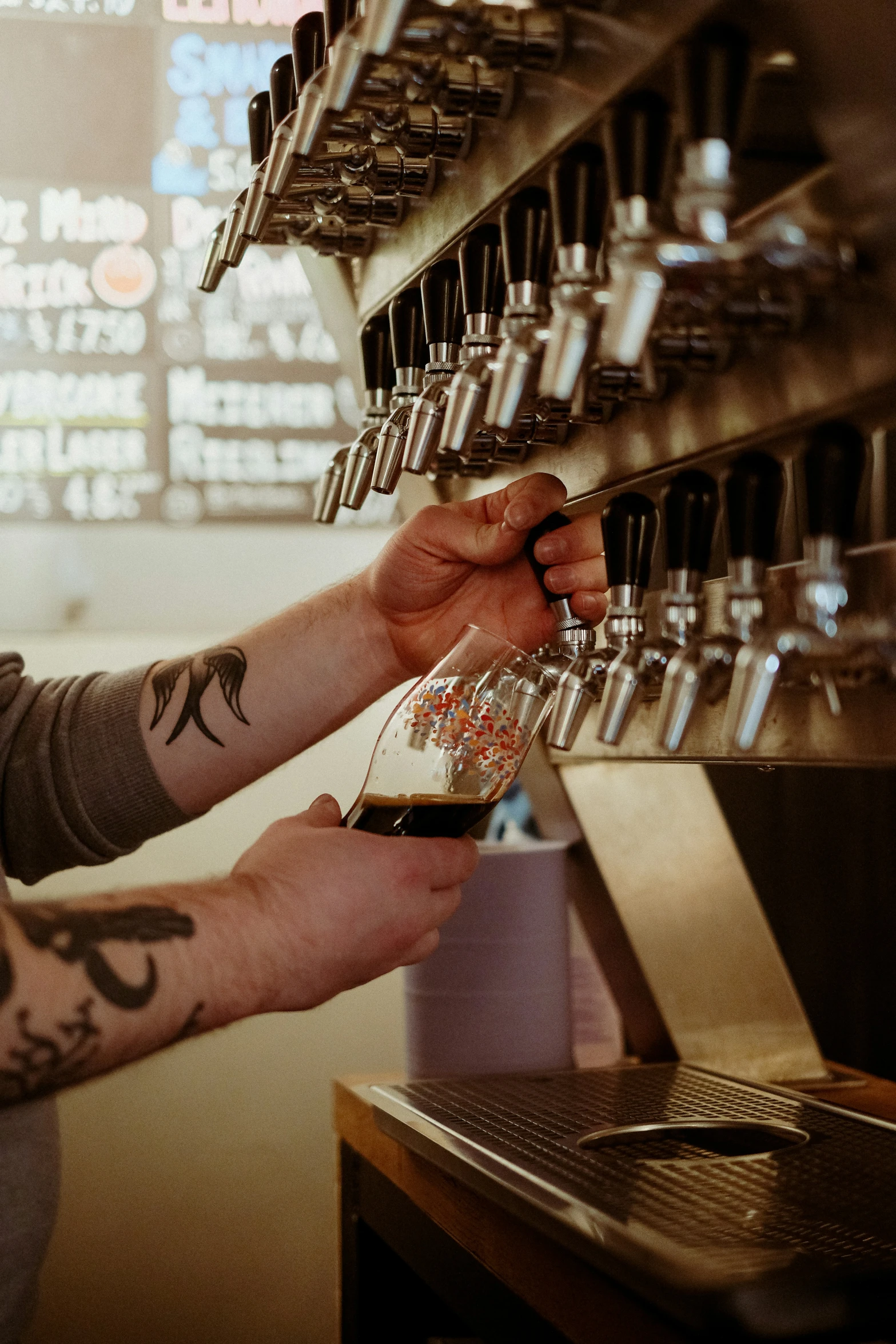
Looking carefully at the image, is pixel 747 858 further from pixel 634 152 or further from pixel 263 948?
pixel 634 152

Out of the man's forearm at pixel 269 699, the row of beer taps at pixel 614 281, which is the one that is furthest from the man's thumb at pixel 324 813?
the man's forearm at pixel 269 699

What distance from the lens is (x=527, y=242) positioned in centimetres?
80

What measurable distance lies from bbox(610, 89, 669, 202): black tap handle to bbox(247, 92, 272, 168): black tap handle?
47 cm

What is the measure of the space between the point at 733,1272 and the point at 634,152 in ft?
1.90

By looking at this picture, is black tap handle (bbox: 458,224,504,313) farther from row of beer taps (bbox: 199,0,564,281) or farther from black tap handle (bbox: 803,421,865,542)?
black tap handle (bbox: 803,421,865,542)

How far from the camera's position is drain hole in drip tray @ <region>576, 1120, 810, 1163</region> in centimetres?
100

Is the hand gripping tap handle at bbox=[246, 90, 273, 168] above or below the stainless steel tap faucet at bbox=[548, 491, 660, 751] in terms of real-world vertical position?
above

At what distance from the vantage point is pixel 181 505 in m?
2.27

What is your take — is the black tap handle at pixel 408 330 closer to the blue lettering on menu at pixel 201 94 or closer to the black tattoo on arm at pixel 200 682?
the black tattoo on arm at pixel 200 682

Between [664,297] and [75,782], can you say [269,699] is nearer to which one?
[75,782]

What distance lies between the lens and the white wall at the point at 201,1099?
2.17 meters

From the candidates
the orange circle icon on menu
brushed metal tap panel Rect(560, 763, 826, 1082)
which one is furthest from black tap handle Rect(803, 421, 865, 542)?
the orange circle icon on menu

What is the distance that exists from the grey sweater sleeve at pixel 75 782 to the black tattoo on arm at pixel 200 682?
0.08 ft

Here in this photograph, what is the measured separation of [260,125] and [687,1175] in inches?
35.1
